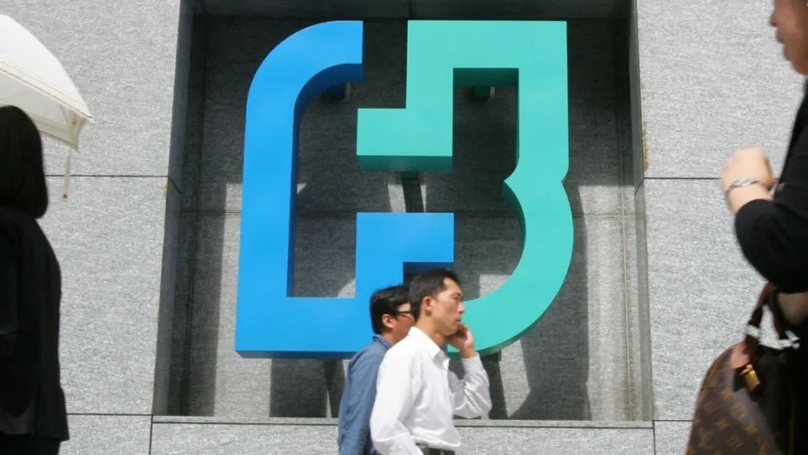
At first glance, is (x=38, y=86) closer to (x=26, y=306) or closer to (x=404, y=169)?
(x=26, y=306)

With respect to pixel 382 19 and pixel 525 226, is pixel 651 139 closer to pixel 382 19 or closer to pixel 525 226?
pixel 525 226

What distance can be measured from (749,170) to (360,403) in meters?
2.50

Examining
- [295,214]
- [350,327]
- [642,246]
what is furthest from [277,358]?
[642,246]

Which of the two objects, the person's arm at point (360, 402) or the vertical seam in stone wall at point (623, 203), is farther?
the vertical seam in stone wall at point (623, 203)

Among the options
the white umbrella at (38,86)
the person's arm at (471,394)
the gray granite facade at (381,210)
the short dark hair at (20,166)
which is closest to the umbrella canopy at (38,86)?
the white umbrella at (38,86)

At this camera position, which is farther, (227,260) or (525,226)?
(227,260)

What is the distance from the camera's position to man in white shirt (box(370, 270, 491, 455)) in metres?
3.76

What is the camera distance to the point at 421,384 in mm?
3947

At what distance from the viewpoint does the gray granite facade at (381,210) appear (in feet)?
18.8

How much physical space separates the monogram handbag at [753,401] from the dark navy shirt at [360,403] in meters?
2.37

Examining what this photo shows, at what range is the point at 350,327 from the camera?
588 cm

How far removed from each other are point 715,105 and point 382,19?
205 centimetres

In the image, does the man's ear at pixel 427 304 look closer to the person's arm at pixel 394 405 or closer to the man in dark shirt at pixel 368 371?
the man in dark shirt at pixel 368 371

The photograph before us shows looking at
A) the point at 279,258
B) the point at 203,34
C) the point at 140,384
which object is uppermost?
the point at 203,34
